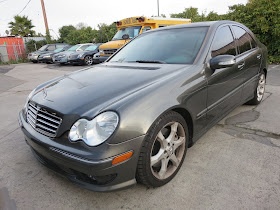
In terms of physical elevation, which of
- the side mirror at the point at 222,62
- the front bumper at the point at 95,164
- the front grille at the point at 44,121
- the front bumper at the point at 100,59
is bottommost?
the front bumper at the point at 100,59

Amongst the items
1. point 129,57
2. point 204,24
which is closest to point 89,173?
point 129,57

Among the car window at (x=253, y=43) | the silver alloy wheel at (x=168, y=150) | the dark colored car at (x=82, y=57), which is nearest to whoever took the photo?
the silver alloy wheel at (x=168, y=150)

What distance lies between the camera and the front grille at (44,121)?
5.90 ft

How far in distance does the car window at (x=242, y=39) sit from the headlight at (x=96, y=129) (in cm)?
238

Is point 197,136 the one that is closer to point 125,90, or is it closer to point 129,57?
point 125,90

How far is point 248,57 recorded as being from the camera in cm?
322

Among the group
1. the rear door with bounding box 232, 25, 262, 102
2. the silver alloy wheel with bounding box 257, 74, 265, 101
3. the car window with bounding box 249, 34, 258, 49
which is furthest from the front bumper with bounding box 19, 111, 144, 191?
the silver alloy wheel with bounding box 257, 74, 265, 101

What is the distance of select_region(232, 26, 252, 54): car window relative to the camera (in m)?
3.15

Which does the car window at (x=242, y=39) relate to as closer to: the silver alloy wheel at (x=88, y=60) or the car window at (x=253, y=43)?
the car window at (x=253, y=43)

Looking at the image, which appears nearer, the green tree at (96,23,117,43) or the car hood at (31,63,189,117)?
the car hood at (31,63,189,117)

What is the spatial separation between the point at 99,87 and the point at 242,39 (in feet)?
8.00

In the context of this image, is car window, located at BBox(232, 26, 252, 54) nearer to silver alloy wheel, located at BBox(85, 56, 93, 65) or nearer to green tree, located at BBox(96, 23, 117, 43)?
silver alloy wheel, located at BBox(85, 56, 93, 65)

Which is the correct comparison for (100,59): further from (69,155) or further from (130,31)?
(69,155)

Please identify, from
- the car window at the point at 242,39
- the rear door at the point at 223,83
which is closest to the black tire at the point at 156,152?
the rear door at the point at 223,83
